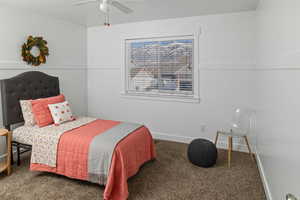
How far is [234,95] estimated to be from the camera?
3666mm

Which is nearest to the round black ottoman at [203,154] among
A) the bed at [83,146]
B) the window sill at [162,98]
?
the bed at [83,146]

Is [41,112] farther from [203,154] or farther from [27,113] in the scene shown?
[203,154]

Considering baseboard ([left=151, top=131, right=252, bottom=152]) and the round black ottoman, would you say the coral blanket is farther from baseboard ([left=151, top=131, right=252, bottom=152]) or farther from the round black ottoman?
baseboard ([left=151, top=131, right=252, bottom=152])

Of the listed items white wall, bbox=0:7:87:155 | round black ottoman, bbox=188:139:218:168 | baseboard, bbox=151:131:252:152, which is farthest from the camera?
baseboard, bbox=151:131:252:152

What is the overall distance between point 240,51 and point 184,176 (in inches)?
91.3

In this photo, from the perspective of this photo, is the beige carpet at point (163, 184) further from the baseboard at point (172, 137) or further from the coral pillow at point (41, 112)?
the baseboard at point (172, 137)

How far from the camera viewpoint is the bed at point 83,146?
2.34 metres

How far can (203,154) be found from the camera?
3.02 meters

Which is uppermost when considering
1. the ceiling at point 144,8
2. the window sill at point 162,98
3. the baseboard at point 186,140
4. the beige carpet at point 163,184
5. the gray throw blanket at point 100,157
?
the ceiling at point 144,8

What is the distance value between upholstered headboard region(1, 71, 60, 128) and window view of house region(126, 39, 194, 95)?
1.69 m

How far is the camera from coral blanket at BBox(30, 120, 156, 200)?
2273 mm

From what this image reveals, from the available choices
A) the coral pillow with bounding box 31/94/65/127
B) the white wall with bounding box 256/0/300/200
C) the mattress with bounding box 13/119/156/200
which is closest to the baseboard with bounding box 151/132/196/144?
the mattress with bounding box 13/119/156/200

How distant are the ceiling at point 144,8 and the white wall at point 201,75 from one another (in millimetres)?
225

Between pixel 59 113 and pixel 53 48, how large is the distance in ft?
5.05
